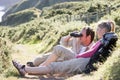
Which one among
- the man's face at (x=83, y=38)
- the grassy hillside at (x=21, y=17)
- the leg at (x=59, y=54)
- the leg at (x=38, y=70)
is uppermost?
the man's face at (x=83, y=38)

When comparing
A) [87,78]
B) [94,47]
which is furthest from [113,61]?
[94,47]

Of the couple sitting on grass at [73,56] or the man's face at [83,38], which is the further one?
the man's face at [83,38]

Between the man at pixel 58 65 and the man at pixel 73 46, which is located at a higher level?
the man at pixel 73 46

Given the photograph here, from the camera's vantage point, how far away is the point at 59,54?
10.5 meters

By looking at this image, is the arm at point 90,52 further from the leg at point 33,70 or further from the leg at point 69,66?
the leg at point 33,70

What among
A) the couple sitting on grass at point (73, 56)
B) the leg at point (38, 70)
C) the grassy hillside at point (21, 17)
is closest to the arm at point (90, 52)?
the couple sitting on grass at point (73, 56)

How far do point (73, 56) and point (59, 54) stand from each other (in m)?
0.44

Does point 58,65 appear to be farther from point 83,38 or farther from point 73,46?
point 83,38

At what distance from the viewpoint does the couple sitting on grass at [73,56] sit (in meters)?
10.4

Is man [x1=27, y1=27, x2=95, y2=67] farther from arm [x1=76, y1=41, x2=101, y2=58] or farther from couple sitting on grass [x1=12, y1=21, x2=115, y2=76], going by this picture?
arm [x1=76, y1=41, x2=101, y2=58]

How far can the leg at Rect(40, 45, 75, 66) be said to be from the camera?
34.1ft

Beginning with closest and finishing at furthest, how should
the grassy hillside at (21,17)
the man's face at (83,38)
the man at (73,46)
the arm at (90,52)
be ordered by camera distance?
the arm at (90,52), the man at (73,46), the man's face at (83,38), the grassy hillside at (21,17)

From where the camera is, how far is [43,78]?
1061 centimetres

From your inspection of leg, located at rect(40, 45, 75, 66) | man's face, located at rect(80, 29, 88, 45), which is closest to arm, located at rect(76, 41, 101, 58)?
leg, located at rect(40, 45, 75, 66)
